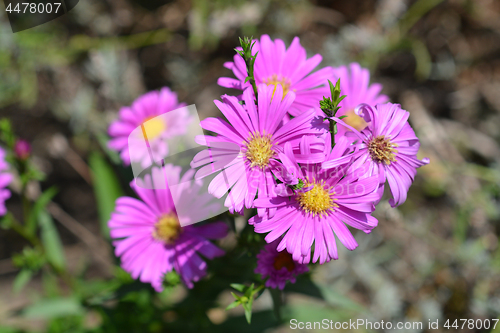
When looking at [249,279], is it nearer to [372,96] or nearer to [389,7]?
[372,96]

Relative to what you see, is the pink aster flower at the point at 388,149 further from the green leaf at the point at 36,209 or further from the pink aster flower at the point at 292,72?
the green leaf at the point at 36,209

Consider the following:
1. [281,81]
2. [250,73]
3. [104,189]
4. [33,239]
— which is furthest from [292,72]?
[33,239]

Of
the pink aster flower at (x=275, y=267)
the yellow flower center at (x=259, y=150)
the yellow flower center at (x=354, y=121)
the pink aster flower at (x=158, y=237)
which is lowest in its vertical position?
the pink aster flower at (x=275, y=267)

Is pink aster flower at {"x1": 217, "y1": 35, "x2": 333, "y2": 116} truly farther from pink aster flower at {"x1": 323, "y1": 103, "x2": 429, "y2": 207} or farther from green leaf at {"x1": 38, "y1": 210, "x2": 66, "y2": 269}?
green leaf at {"x1": 38, "y1": 210, "x2": 66, "y2": 269}

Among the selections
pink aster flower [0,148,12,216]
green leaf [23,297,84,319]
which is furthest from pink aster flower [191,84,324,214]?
green leaf [23,297,84,319]

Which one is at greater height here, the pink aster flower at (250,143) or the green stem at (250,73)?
the green stem at (250,73)

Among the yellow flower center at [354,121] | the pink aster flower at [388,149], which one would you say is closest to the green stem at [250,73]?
the pink aster flower at [388,149]

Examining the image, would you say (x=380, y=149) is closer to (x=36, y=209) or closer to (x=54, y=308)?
(x=36, y=209)
